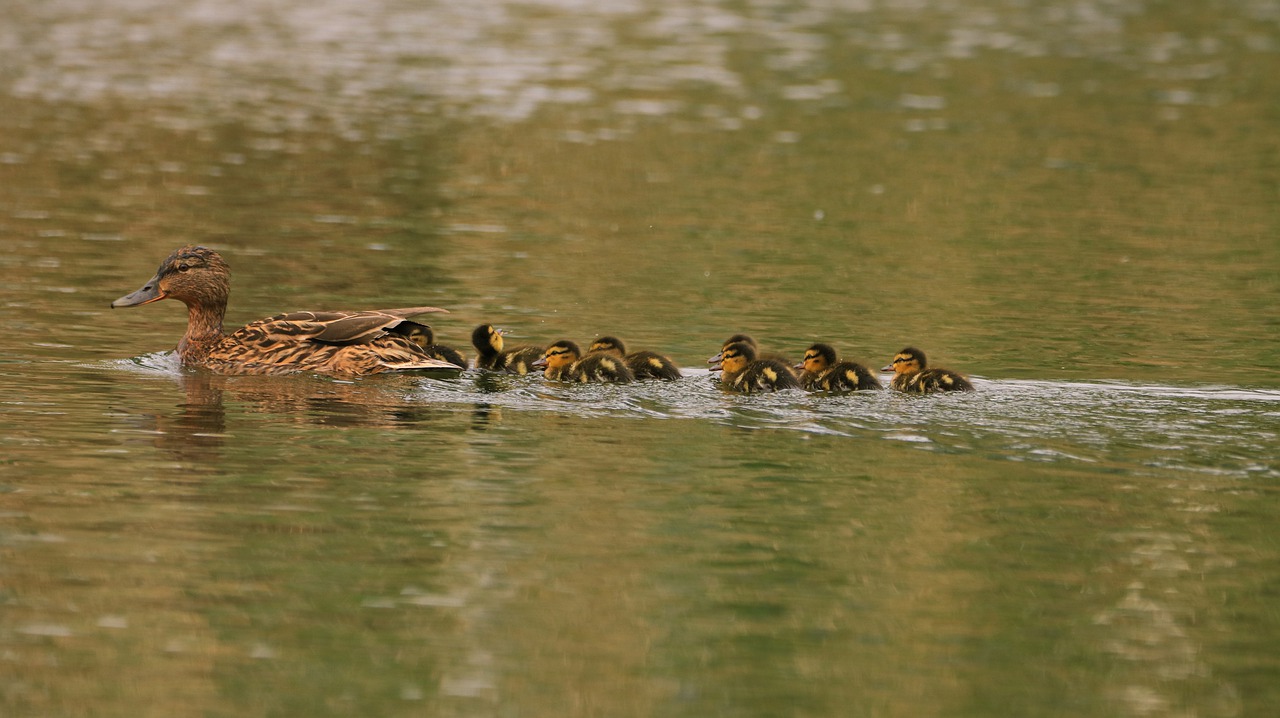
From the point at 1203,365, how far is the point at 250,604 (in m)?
6.65

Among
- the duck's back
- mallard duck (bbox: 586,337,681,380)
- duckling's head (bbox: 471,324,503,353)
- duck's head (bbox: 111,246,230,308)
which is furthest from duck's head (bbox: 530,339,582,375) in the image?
duck's head (bbox: 111,246,230,308)

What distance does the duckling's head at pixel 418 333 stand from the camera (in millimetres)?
11719

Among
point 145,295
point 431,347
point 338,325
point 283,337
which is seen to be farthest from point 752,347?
point 145,295

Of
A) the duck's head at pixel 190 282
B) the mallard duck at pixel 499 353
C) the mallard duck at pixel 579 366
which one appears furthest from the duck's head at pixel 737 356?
the duck's head at pixel 190 282

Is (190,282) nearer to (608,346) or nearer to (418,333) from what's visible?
(418,333)

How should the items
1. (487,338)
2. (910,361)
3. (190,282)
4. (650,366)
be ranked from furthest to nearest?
(190,282) < (487,338) < (650,366) < (910,361)

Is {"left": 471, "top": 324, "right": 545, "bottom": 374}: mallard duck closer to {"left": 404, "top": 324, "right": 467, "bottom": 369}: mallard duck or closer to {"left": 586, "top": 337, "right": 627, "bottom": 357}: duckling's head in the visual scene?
{"left": 404, "top": 324, "right": 467, "bottom": 369}: mallard duck

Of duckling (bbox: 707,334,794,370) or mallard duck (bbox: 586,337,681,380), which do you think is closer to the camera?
duckling (bbox: 707,334,794,370)

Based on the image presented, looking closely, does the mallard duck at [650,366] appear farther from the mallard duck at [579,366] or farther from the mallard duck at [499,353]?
the mallard duck at [499,353]

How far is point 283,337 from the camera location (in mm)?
11586

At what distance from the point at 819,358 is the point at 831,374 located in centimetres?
19

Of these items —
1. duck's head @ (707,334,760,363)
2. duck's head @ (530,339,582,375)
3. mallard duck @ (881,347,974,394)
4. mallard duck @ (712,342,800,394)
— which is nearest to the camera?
mallard duck @ (881,347,974,394)

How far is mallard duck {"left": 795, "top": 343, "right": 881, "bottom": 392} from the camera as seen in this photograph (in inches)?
420

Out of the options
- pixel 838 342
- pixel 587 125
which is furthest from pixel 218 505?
pixel 587 125
